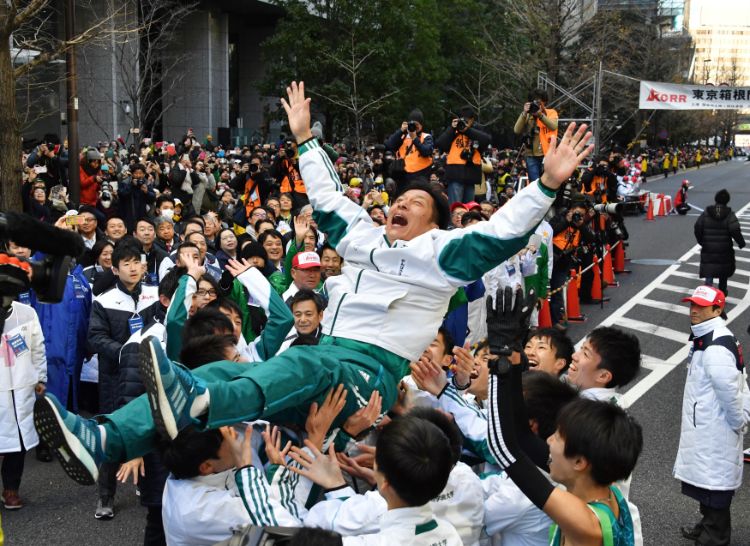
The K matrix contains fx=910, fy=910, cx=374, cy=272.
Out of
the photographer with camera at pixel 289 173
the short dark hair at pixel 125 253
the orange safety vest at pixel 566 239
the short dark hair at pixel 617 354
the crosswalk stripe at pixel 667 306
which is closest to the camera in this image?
the short dark hair at pixel 617 354

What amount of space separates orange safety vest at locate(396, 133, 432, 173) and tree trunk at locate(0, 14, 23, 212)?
5567mm

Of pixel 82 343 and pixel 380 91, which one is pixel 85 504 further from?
pixel 380 91

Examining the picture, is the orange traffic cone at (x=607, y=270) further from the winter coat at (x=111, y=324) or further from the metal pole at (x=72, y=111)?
the winter coat at (x=111, y=324)

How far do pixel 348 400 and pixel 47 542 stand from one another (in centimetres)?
339

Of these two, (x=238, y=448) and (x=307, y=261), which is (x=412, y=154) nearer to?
(x=307, y=261)

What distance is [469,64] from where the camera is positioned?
42094mm

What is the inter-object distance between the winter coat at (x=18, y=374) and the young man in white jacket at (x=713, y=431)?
5.01 metres

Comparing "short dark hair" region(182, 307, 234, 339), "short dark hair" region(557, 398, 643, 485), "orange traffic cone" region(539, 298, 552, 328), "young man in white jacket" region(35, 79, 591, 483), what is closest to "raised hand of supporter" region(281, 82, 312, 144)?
"young man in white jacket" region(35, 79, 591, 483)

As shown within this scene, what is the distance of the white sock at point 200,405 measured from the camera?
3779 mm

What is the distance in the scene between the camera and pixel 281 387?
4172 millimetres

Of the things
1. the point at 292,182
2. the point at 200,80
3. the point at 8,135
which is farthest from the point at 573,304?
Result: the point at 200,80

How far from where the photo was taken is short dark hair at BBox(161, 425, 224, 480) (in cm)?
390

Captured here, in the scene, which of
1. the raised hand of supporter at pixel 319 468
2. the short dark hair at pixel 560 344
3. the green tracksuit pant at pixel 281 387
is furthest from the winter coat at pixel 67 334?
the raised hand of supporter at pixel 319 468

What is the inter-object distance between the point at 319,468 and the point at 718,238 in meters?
13.0
